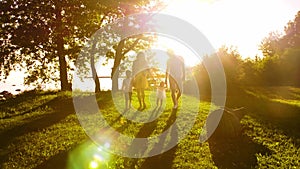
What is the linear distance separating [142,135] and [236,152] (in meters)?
3.11

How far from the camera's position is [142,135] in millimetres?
11125

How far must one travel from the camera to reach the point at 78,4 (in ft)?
91.0

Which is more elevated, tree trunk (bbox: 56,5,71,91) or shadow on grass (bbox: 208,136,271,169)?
tree trunk (bbox: 56,5,71,91)

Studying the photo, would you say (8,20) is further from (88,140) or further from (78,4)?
(88,140)

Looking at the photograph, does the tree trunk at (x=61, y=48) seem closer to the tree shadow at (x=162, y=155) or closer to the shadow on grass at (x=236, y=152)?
the tree shadow at (x=162, y=155)

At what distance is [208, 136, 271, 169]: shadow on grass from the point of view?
845 centimetres

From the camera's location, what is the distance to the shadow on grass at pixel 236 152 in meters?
8.45

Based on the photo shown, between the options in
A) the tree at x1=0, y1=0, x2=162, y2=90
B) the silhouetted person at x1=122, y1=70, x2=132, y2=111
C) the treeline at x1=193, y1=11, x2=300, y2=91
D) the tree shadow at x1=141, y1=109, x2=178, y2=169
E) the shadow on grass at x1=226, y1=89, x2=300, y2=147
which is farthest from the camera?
the treeline at x1=193, y1=11, x2=300, y2=91

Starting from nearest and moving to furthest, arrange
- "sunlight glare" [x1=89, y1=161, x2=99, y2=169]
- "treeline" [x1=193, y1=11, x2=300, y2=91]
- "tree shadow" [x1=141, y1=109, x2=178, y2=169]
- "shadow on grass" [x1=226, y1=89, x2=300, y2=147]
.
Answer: "sunlight glare" [x1=89, y1=161, x2=99, y2=169], "tree shadow" [x1=141, y1=109, x2=178, y2=169], "shadow on grass" [x1=226, y1=89, x2=300, y2=147], "treeline" [x1=193, y1=11, x2=300, y2=91]

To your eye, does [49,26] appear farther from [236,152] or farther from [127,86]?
[236,152]

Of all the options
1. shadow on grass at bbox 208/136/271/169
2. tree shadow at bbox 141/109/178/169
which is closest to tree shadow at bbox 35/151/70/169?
tree shadow at bbox 141/109/178/169

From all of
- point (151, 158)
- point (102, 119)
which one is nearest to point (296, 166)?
point (151, 158)

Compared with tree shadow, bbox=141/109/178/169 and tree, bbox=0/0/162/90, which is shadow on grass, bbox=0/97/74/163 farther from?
tree, bbox=0/0/162/90

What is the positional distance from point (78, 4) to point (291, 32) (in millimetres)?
91072
